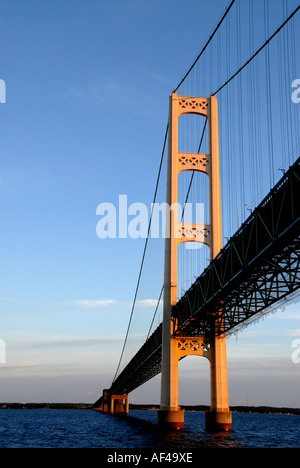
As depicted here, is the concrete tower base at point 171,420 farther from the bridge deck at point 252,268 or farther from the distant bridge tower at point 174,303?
the bridge deck at point 252,268

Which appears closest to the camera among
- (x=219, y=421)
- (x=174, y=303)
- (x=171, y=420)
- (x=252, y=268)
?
(x=252, y=268)

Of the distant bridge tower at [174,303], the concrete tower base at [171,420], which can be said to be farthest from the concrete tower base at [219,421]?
the concrete tower base at [171,420]

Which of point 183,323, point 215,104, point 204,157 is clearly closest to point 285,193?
point 183,323

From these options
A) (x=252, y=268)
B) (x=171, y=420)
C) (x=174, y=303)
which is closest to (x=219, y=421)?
(x=171, y=420)

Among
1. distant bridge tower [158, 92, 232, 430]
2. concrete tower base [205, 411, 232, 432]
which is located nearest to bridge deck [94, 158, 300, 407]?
distant bridge tower [158, 92, 232, 430]

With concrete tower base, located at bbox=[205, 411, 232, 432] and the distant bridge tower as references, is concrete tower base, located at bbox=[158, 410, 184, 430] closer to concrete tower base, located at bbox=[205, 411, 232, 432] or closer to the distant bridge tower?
the distant bridge tower

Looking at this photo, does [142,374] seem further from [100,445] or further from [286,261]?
[286,261]

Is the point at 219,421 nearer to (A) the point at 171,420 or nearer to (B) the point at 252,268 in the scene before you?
(A) the point at 171,420

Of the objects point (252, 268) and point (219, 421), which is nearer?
point (252, 268)

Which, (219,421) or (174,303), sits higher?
→ (174,303)
